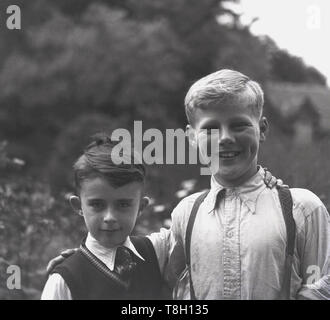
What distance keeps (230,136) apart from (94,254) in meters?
0.61

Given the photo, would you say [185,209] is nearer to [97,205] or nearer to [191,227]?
[191,227]

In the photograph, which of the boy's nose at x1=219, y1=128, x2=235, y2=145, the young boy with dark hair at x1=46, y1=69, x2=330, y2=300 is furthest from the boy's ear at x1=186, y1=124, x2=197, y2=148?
the boy's nose at x1=219, y1=128, x2=235, y2=145

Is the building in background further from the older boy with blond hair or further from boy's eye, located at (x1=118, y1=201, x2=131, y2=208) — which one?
boy's eye, located at (x1=118, y1=201, x2=131, y2=208)

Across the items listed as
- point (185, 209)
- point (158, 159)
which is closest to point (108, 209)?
point (185, 209)

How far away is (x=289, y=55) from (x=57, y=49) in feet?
6.69

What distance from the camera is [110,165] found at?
6.84 feet

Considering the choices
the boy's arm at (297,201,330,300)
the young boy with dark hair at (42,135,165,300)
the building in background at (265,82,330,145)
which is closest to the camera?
the boy's arm at (297,201,330,300)

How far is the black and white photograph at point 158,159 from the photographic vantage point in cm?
198

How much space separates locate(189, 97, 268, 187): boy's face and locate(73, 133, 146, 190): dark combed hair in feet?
0.82

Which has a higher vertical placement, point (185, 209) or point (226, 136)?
point (226, 136)

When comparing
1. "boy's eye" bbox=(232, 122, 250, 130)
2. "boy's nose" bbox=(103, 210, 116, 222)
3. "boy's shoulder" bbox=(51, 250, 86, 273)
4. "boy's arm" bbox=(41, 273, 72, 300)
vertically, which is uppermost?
"boy's eye" bbox=(232, 122, 250, 130)

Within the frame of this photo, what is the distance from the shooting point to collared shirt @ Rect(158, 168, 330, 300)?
1.95 meters
